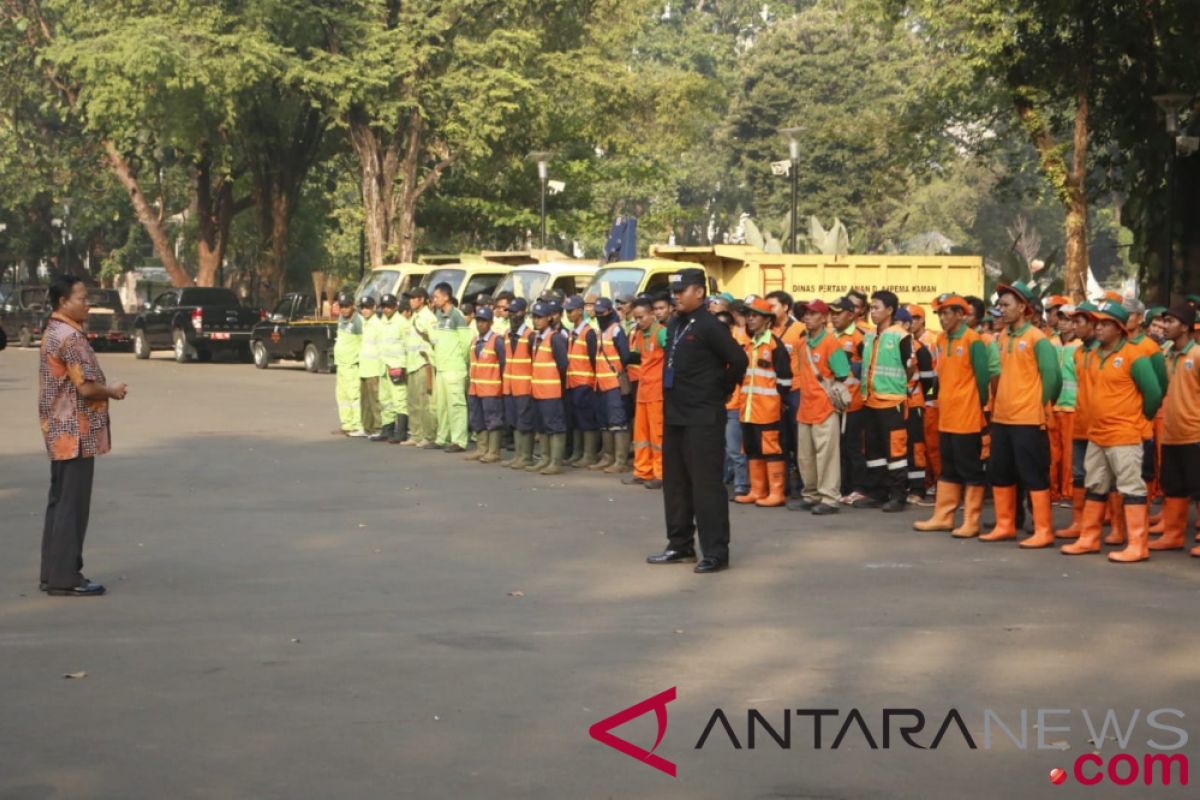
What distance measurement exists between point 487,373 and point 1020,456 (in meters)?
7.31

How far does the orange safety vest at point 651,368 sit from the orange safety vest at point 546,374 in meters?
1.26

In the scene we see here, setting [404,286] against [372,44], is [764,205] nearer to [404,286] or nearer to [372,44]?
[372,44]

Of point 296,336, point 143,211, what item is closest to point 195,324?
point 296,336

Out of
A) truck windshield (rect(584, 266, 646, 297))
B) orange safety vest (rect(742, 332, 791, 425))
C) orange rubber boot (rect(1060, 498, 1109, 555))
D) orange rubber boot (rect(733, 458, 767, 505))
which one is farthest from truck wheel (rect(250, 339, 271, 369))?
orange rubber boot (rect(1060, 498, 1109, 555))

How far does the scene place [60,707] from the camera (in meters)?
7.70

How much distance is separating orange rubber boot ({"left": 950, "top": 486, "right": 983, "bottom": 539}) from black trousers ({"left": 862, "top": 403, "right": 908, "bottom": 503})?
1464 millimetres

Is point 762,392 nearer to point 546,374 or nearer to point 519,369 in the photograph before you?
point 546,374

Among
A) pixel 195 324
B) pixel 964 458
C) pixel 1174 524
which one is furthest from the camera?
pixel 195 324

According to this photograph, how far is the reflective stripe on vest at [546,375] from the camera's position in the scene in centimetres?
1791

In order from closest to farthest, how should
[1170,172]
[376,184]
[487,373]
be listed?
[487,373] → [1170,172] → [376,184]

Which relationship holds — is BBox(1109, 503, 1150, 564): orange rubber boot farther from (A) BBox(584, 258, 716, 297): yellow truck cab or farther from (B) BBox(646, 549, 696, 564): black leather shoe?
(A) BBox(584, 258, 716, 297): yellow truck cab

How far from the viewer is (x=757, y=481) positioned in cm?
1548

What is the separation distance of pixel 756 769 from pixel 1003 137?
3002 centimetres

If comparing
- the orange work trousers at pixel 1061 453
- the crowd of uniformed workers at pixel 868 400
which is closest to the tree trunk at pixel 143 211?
the crowd of uniformed workers at pixel 868 400
